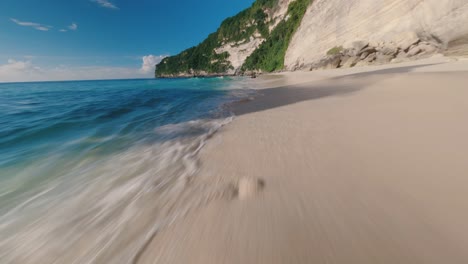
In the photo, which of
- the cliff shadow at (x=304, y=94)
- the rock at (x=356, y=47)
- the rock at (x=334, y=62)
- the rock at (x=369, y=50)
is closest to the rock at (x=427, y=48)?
the rock at (x=369, y=50)

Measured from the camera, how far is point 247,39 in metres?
66.4

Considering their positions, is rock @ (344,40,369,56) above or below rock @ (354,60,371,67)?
above

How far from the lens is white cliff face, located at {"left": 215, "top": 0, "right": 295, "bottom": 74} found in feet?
171

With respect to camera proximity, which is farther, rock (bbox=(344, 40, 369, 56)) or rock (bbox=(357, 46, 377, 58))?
rock (bbox=(344, 40, 369, 56))

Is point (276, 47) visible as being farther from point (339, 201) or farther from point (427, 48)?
point (339, 201)

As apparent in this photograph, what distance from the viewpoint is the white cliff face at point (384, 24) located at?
8951 mm

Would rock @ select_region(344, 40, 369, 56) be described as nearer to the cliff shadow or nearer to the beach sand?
the cliff shadow

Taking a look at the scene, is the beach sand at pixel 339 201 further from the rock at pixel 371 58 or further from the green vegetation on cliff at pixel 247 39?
the green vegetation on cliff at pixel 247 39

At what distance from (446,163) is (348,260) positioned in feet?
5.32

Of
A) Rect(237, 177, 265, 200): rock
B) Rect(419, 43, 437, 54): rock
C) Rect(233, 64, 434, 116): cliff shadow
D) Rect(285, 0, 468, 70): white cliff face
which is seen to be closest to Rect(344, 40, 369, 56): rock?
Rect(285, 0, 468, 70): white cliff face

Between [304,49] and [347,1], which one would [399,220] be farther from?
[304,49]

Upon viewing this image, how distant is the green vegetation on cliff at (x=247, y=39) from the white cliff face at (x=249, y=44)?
1.46m

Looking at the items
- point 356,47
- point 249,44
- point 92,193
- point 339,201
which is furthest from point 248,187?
point 249,44

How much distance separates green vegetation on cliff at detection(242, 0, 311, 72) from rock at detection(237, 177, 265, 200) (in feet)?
135
